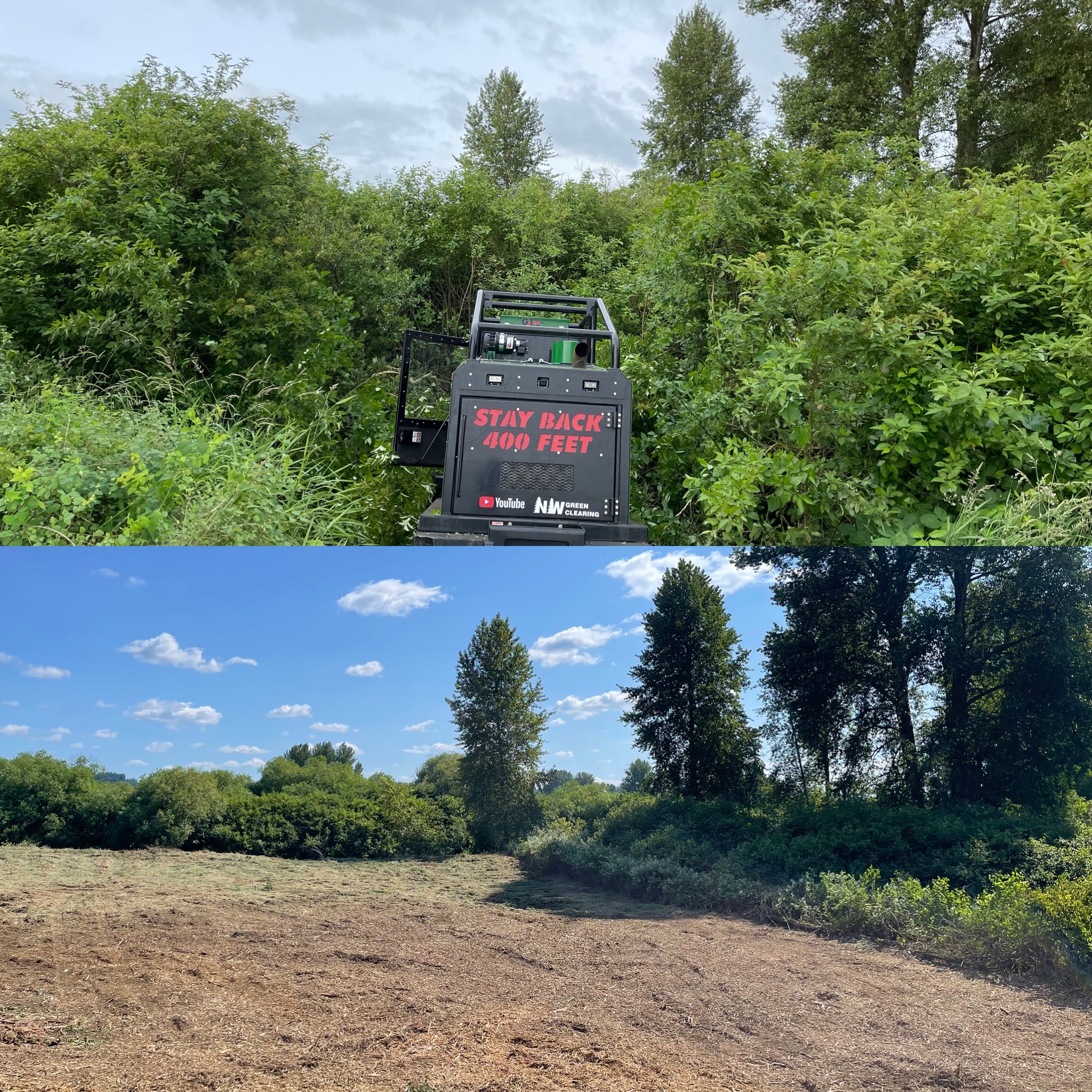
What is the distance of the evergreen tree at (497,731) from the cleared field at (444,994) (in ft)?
0.76

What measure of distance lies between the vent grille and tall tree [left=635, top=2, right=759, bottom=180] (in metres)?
30.6

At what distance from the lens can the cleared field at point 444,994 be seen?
2.78m

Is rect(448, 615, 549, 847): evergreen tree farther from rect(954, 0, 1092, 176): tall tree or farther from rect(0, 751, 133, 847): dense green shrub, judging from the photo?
rect(954, 0, 1092, 176): tall tree

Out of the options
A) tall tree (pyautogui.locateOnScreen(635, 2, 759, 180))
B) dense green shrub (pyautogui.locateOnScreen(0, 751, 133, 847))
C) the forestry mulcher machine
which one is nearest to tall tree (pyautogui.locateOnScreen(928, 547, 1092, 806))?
the forestry mulcher machine

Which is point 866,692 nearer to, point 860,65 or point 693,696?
point 693,696

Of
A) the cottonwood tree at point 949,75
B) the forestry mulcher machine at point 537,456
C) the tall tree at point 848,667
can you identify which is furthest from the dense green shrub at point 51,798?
the cottonwood tree at point 949,75

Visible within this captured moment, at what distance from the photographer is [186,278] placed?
31.7 ft

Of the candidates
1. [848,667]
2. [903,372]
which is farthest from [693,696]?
[903,372]

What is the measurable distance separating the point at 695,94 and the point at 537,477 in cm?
3282

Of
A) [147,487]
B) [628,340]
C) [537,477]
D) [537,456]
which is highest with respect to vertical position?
[628,340]

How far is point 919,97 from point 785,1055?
786 inches

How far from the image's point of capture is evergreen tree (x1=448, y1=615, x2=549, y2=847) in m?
3.29

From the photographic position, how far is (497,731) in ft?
11.0

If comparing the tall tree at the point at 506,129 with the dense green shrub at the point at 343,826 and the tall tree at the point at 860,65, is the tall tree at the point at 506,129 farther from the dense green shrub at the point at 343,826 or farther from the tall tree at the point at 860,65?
the dense green shrub at the point at 343,826
